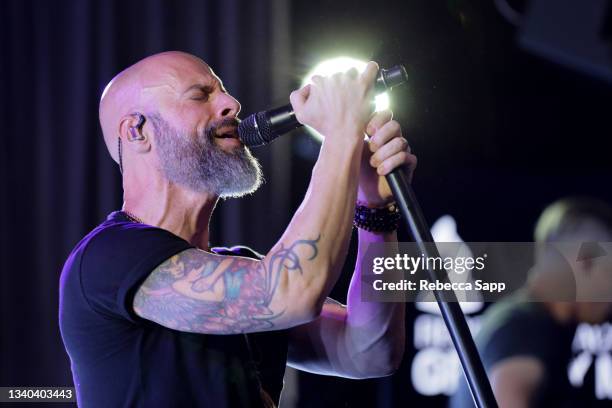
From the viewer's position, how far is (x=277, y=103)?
2.58m

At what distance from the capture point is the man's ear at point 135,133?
1409mm

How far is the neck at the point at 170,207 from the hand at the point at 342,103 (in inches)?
14.4

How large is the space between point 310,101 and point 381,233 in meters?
0.33

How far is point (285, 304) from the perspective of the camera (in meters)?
1.08

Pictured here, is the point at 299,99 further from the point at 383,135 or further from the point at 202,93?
the point at 202,93

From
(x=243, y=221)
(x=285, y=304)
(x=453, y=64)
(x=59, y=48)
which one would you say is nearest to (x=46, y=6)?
(x=59, y=48)

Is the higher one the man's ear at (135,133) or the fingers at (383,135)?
the man's ear at (135,133)

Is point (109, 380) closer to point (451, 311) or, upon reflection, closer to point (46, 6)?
point (451, 311)

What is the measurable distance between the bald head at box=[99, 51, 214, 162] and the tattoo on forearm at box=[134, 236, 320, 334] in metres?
0.41

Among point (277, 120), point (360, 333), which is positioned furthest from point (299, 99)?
point (360, 333)

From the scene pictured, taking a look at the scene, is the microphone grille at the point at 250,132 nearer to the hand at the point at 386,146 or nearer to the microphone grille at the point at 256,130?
the microphone grille at the point at 256,130

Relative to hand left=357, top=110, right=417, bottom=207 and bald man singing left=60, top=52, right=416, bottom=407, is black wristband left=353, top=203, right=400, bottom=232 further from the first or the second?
hand left=357, top=110, right=417, bottom=207

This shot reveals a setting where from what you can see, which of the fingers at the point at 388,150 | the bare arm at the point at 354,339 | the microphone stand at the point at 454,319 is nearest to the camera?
the microphone stand at the point at 454,319

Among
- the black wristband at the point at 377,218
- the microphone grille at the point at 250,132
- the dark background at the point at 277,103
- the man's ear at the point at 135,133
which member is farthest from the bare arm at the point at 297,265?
the dark background at the point at 277,103
